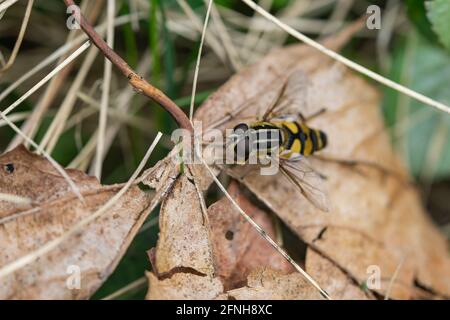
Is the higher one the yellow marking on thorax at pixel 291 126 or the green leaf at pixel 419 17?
the green leaf at pixel 419 17

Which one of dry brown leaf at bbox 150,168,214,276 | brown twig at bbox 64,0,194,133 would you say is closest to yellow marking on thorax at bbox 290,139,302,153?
dry brown leaf at bbox 150,168,214,276

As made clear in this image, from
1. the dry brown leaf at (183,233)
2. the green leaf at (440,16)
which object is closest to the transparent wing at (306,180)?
the dry brown leaf at (183,233)

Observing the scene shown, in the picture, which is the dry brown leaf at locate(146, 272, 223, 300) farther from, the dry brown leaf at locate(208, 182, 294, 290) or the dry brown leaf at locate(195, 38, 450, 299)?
the dry brown leaf at locate(195, 38, 450, 299)

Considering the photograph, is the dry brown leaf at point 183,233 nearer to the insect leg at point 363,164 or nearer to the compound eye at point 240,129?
the compound eye at point 240,129

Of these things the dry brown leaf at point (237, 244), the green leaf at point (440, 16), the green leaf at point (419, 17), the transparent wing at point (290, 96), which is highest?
the green leaf at point (419, 17)

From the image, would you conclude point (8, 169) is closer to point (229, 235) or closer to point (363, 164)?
point (229, 235)
